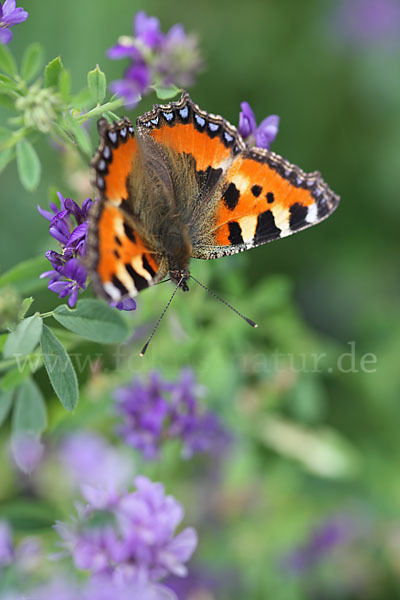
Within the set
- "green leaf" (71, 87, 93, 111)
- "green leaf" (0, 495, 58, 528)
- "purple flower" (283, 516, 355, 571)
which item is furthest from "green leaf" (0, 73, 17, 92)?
"purple flower" (283, 516, 355, 571)

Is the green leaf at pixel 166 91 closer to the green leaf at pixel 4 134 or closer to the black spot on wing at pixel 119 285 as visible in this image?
the green leaf at pixel 4 134

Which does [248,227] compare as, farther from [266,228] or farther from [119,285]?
[119,285]

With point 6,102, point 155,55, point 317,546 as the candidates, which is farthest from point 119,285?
point 317,546

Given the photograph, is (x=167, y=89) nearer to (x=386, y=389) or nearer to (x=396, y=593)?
(x=386, y=389)

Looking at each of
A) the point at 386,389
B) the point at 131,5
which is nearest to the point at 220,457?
the point at 386,389

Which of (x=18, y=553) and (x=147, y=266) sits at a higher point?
(x=147, y=266)

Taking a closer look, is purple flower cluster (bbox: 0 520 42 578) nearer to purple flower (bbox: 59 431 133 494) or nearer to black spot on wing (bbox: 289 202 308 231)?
purple flower (bbox: 59 431 133 494)

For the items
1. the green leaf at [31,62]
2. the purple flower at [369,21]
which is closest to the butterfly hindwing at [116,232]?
the green leaf at [31,62]
